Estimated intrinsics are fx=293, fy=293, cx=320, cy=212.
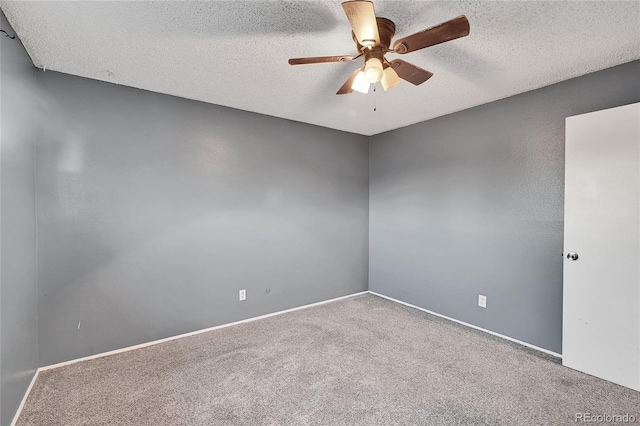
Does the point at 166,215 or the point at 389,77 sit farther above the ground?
the point at 389,77

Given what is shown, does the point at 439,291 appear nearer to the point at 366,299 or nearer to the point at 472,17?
the point at 366,299

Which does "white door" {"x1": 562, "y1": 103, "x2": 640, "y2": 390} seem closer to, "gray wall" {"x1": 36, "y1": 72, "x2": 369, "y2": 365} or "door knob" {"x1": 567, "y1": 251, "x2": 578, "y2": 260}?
"door knob" {"x1": 567, "y1": 251, "x2": 578, "y2": 260}

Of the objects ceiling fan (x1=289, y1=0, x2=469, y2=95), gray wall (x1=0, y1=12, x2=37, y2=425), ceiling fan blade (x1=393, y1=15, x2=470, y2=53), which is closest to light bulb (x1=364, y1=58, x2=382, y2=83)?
ceiling fan (x1=289, y1=0, x2=469, y2=95)

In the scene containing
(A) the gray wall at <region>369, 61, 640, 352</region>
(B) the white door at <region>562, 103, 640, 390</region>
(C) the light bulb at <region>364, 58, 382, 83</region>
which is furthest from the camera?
(A) the gray wall at <region>369, 61, 640, 352</region>

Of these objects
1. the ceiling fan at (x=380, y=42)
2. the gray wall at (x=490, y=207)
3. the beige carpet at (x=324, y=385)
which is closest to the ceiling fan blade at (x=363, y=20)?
the ceiling fan at (x=380, y=42)

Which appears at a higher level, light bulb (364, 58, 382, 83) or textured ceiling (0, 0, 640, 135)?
textured ceiling (0, 0, 640, 135)

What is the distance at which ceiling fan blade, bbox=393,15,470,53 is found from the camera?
1.35 metres

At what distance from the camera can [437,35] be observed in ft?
4.75

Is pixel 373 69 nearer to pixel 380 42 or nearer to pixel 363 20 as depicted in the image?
pixel 380 42

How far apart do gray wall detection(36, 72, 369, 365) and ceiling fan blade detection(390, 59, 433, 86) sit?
197 centimetres

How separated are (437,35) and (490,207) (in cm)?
215

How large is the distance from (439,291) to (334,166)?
2081 millimetres

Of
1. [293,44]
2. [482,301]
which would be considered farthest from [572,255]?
[293,44]

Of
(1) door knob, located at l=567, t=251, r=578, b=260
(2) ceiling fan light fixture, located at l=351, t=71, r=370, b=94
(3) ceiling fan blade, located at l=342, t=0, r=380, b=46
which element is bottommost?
(1) door knob, located at l=567, t=251, r=578, b=260
